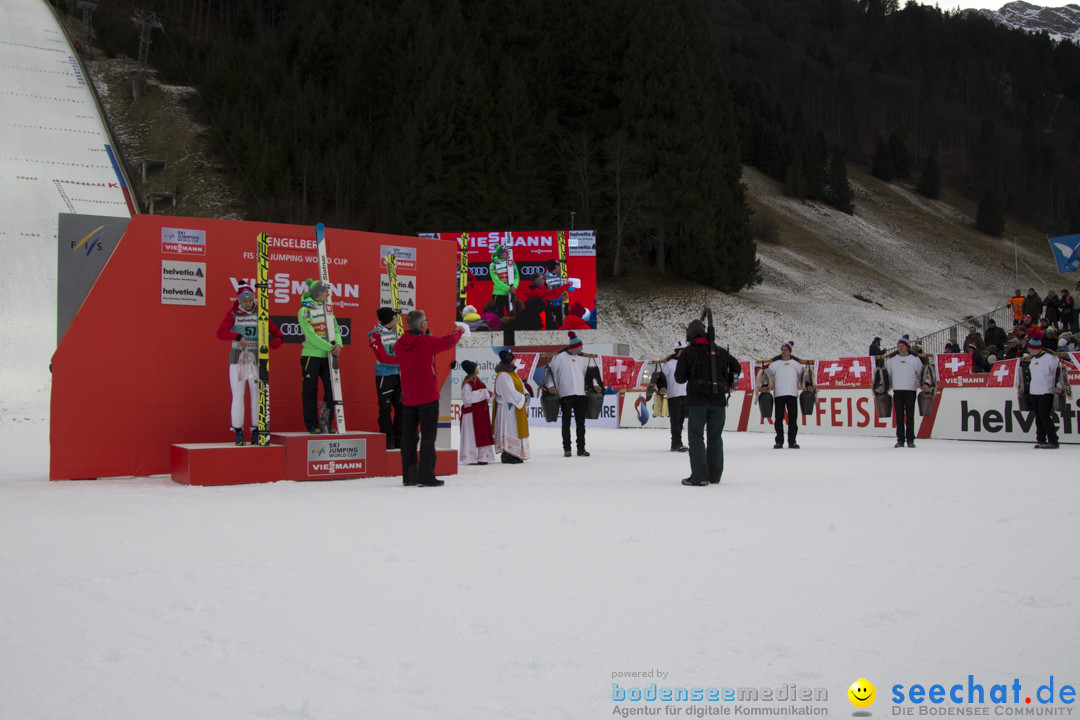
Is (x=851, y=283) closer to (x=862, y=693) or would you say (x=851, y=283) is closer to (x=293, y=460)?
(x=293, y=460)

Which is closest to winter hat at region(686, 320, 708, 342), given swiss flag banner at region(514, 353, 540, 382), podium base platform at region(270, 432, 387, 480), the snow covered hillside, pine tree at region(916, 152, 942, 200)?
podium base platform at region(270, 432, 387, 480)

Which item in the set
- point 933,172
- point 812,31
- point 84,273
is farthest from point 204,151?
point 812,31

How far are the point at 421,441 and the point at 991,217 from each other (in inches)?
3698

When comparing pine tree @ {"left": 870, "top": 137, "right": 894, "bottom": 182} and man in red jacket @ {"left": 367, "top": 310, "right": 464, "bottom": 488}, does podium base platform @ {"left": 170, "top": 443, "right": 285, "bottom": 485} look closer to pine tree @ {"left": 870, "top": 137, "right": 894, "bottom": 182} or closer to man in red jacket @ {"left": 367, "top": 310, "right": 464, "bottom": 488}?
man in red jacket @ {"left": 367, "top": 310, "right": 464, "bottom": 488}

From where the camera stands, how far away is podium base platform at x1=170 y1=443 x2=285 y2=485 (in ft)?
31.6

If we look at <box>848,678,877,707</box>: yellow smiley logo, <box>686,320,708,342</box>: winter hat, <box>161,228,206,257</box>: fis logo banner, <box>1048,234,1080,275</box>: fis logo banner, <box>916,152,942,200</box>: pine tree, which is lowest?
<box>848,678,877,707</box>: yellow smiley logo

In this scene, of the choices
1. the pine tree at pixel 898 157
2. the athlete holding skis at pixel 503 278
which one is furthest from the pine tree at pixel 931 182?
the athlete holding skis at pixel 503 278

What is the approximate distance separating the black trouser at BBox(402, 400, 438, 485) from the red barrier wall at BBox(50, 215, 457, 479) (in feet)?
8.97

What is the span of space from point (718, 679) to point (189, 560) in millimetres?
3440

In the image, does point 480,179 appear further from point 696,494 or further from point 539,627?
point 539,627

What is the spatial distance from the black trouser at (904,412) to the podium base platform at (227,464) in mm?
10855

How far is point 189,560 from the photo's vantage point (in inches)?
206

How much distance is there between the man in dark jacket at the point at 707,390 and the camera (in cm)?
956

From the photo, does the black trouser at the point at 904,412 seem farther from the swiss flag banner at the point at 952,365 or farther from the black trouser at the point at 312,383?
the black trouser at the point at 312,383
